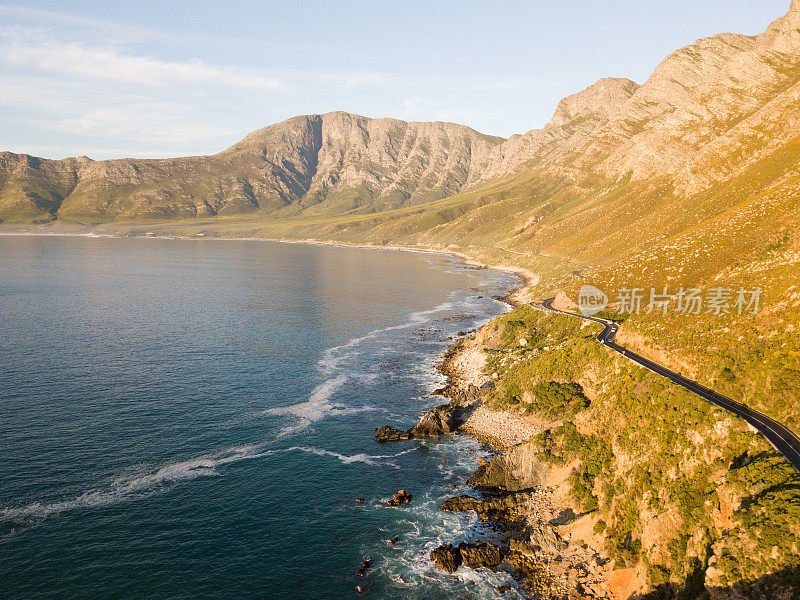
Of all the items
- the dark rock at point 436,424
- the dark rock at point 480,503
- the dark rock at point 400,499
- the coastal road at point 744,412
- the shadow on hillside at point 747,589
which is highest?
the coastal road at point 744,412

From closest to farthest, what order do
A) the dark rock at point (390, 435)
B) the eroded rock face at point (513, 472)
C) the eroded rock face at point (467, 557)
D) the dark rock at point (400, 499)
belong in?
the eroded rock face at point (467, 557) → the dark rock at point (400, 499) → the eroded rock face at point (513, 472) → the dark rock at point (390, 435)

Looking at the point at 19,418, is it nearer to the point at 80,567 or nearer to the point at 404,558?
the point at 80,567

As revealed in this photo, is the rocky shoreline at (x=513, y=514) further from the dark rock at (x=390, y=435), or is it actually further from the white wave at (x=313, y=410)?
the white wave at (x=313, y=410)

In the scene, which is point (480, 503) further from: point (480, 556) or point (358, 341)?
point (358, 341)

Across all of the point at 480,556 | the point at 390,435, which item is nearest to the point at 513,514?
the point at 480,556

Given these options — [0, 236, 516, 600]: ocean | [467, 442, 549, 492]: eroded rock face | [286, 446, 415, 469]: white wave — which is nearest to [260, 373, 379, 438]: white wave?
[0, 236, 516, 600]: ocean

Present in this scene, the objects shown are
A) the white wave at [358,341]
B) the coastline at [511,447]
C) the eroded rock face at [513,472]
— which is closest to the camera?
the coastline at [511,447]

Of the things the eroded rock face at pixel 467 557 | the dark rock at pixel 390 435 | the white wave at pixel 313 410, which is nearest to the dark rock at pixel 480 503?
the eroded rock face at pixel 467 557

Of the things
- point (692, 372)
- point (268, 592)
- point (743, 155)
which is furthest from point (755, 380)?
point (743, 155)
